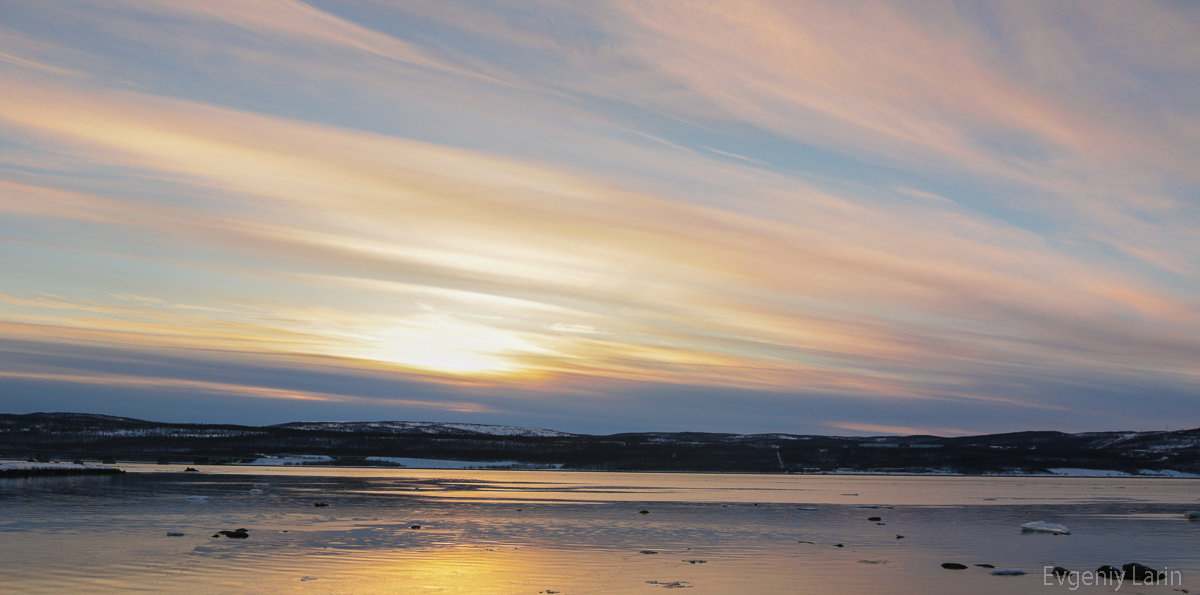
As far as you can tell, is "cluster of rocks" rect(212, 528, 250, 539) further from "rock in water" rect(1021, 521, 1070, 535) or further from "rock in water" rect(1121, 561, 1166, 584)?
"rock in water" rect(1021, 521, 1070, 535)

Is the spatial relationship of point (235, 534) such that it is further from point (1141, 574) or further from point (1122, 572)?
point (1141, 574)

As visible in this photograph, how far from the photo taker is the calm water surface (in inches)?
1187

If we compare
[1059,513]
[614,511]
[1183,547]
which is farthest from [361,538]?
[1059,513]

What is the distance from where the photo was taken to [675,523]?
187 feet

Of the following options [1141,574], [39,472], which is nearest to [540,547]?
[1141,574]

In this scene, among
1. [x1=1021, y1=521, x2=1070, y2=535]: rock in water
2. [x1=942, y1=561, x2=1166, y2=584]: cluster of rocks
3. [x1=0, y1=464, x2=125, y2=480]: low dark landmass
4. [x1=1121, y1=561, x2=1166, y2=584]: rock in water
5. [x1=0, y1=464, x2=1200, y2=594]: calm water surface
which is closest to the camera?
[x1=0, y1=464, x2=1200, y2=594]: calm water surface

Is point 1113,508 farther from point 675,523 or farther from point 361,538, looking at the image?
point 361,538

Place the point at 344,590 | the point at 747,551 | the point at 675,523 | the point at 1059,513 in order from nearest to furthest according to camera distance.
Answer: the point at 344,590 → the point at 747,551 → the point at 675,523 → the point at 1059,513

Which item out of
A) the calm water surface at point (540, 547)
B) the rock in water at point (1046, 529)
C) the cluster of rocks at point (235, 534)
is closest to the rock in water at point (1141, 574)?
the calm water surface at point (540, 547)

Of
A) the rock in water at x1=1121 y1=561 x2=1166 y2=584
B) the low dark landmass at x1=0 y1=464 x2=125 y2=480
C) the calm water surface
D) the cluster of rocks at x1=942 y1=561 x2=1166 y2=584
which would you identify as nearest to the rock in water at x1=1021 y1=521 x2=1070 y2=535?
the calm water surface

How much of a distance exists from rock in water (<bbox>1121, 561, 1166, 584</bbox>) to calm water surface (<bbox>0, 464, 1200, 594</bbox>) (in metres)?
1.05

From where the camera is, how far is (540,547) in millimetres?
41188

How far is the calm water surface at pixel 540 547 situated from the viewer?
98.9 ft

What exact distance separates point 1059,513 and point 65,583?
2664 inches
